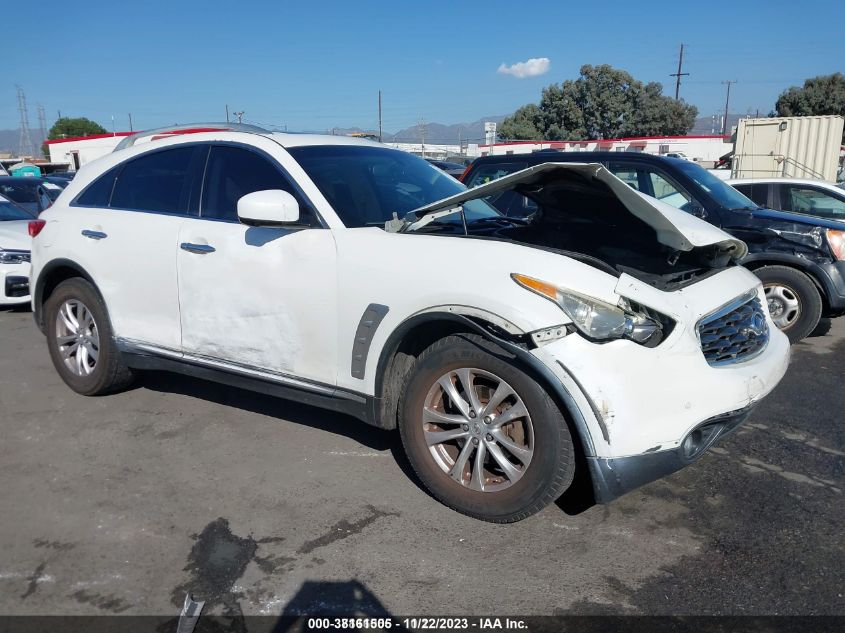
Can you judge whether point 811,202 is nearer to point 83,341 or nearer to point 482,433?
point 482,433

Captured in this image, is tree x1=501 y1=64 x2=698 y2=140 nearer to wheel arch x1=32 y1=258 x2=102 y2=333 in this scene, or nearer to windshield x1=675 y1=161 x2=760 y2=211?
windshield x1=675 y1=161 x2=760 y2=211

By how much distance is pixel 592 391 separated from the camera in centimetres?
276

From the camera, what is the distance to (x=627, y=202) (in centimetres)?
350

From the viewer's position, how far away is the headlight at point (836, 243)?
6.34 metres

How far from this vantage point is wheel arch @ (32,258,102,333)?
475 centimetres

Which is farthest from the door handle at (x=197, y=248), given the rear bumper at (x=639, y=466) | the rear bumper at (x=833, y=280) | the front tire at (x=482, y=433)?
the rear bumper at (x=833, y=280)

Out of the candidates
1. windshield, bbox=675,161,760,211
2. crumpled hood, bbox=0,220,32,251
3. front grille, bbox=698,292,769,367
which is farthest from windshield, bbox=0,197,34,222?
front grille, bbox=698,292,769,367

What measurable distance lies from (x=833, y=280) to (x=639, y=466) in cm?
461

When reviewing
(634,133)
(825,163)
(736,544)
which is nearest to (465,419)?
(736,544)

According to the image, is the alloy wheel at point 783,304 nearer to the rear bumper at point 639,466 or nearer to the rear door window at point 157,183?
the rear bumper at point 639,466

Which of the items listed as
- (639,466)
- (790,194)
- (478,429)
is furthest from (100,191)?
(790,194)

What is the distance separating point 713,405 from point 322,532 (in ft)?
6.01

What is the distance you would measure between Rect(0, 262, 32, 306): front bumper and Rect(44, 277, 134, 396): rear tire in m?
3.26

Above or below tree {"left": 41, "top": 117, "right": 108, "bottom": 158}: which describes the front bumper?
below
